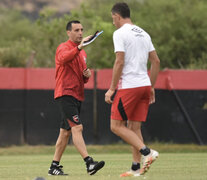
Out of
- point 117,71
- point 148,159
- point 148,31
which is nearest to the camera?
point 148,159

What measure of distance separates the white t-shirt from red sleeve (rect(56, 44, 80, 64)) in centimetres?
119

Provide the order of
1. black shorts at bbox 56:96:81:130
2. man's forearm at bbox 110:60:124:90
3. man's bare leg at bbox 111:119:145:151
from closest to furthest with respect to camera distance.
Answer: man's forearm at bbox 110:60:124:90
man's bare leg at bbox 111:119:145:151
black shorts at bbox 56:96:81:130

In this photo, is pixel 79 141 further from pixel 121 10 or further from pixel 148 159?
pixel 121 10

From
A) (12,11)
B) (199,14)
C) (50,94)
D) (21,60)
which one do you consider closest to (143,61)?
(50,94)

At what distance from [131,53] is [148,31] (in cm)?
2177

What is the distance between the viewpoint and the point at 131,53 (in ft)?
27.8

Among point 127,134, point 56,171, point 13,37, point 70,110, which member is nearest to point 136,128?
point 127,134

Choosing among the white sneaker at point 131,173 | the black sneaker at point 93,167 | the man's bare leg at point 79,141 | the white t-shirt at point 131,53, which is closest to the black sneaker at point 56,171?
the man's bare leg at point 79,141

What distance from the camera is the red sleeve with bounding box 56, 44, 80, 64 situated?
31.1 ft

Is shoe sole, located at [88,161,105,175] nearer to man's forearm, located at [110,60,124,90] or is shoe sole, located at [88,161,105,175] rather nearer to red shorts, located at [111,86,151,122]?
red shorts, located at [111,86,151,122]

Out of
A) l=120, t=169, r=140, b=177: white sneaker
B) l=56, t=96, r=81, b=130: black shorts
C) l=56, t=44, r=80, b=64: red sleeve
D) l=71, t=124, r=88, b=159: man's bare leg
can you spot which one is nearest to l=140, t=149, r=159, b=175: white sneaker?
l=120, t=169, r=140, b=177: white sneaker

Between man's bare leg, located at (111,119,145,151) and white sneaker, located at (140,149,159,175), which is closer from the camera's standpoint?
white sneaker, located at (140,149,159,175)

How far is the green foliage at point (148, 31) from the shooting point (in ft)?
107

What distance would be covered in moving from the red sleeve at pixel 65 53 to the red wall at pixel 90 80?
369 inches
